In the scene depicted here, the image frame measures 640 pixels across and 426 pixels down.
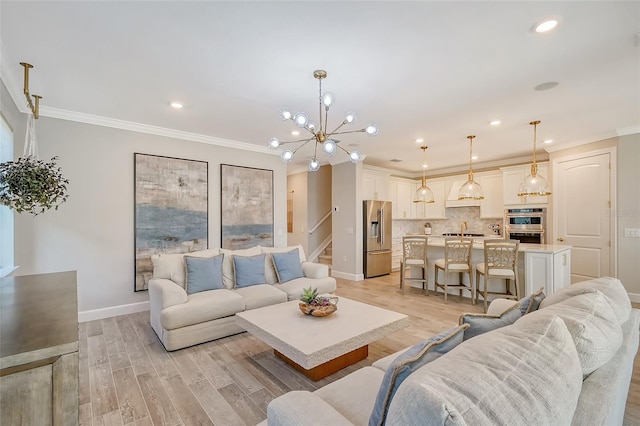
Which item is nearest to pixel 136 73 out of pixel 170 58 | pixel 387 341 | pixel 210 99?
pixel 170 58

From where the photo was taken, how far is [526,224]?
5961mm

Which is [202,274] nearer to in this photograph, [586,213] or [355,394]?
[355,394]

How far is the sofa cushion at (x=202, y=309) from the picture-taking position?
285cm

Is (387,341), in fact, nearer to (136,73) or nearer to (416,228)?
(136,73)

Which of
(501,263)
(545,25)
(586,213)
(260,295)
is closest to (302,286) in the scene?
(260,295)

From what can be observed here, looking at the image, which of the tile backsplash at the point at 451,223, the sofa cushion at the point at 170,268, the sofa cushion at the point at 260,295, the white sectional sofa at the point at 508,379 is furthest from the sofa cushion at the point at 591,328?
the tile backsplash at the point at 451,223

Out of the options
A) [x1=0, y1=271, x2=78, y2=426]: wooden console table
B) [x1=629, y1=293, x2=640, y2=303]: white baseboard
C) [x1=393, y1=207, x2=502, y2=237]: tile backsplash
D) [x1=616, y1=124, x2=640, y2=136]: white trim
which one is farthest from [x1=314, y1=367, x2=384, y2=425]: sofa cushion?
[x1=393, y1=207, x2=502, y2=237]: tile backsplash

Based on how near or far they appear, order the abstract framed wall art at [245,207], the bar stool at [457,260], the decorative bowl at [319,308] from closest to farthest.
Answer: the decorative bowl at [319,308] < the bar stool at [457,260] < the abstract framed wall art at [245,207]

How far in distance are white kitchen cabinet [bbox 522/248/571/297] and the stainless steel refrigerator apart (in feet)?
9.47

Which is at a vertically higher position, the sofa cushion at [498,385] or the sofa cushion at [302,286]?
the sofa cushion at [498,385]

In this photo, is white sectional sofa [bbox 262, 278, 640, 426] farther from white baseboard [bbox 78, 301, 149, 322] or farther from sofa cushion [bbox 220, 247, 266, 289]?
white baseboard [bbox 78, 301, 149, 322]

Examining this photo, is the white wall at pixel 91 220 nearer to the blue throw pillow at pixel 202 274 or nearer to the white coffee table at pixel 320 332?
the blue throw pillow at pixel 202 274

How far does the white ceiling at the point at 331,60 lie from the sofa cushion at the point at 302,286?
88.6 inches

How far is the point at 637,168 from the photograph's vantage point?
436cm
